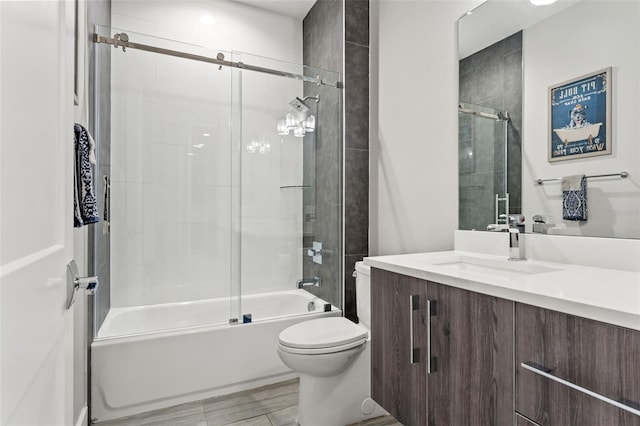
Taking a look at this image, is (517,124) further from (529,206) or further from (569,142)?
(529,206)

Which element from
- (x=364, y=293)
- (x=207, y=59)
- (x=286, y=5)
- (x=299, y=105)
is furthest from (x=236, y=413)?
(x=286, y=5)

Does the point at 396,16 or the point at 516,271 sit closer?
the point at 516,271

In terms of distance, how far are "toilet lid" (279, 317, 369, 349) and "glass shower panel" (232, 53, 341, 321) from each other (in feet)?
2.00

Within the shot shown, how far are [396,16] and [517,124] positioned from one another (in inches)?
47.2

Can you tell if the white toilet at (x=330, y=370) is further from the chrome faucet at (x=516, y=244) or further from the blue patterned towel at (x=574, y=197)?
the blue patterned towel at (x=574, y=197)

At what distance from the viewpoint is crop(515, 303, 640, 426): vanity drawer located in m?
0.68

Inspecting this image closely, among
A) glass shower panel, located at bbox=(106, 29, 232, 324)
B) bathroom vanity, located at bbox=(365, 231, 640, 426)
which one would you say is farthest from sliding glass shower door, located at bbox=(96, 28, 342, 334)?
bathroom vanity, located at bbox=(365, 231, 640, 426)

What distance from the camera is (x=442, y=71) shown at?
1868 millimetres

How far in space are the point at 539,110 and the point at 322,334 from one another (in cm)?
141

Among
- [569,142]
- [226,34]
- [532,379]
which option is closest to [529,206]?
[569,142]

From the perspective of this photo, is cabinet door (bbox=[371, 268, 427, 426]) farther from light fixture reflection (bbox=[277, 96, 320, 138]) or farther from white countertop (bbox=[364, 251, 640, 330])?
light fixture reflection (bbox=[277, 96, 320, 138])

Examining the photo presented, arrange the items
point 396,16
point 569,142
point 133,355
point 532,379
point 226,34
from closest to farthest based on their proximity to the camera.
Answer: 1. point 532,379
2. point 569,142
3. point 133,355
4. point 396,16
5. point 226,34

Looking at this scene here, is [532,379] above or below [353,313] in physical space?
above

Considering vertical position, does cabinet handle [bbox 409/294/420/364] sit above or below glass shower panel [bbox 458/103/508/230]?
below
